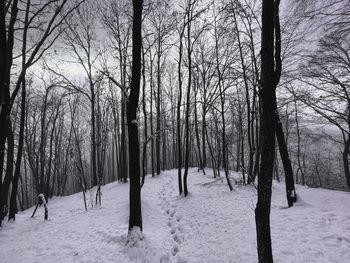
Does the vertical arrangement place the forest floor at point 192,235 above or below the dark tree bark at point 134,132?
below

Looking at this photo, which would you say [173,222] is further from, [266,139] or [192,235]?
[266,139]

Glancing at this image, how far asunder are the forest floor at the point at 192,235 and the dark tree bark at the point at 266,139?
4.61 feet

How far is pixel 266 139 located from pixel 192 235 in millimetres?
4476

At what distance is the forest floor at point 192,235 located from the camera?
4.19 meters

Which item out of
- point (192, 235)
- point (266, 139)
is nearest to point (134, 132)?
point (266, 139)

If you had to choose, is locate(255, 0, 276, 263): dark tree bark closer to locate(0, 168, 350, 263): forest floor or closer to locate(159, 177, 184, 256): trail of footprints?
locate(0, 168, 350, 263): forest floor

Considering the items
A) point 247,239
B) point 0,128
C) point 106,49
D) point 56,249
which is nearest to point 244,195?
point 247,239

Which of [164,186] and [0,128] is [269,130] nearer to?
[0,128]

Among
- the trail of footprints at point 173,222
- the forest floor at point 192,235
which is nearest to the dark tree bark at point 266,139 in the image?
the forest floor at point 192,235

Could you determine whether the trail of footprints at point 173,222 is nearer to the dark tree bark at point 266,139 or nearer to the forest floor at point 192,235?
the forest floor at point 192,235

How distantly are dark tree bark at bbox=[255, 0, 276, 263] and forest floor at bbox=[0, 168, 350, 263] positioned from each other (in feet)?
A: 4.61

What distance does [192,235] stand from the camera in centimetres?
610

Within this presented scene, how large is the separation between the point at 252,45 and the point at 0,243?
13.7 meters

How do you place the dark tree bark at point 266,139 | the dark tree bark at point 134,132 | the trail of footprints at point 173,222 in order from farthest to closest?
the trail of footprints at point 173,222 → the dark tree bark at point 134,132 → the dark tree bark at point 266,139
